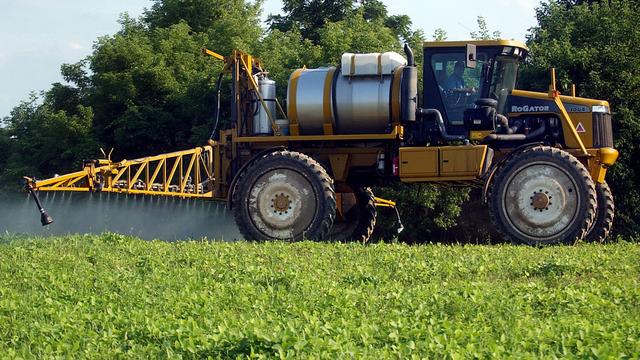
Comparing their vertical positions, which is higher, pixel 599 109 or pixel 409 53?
pixel 409 53

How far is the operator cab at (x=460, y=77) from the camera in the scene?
17.3 metres

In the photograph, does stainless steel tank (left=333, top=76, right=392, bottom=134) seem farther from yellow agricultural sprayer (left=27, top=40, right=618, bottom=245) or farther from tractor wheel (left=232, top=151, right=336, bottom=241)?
tractor wheel (left=232, top=151, right=336, bottom=241)

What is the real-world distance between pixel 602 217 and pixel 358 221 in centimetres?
483

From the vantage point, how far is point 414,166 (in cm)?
1711

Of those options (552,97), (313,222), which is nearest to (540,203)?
(552,97)

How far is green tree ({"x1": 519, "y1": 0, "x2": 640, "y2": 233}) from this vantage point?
2609cm

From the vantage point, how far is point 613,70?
89.5ft

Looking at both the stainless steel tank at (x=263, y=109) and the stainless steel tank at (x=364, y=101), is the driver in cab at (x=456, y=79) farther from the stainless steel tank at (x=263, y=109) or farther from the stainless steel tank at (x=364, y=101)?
the stainless steel tank at (x=263, y=109)

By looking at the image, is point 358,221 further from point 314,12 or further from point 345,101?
point 314,12

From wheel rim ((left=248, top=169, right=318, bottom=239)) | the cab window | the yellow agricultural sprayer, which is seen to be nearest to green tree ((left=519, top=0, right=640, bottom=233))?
the yellow agricultural sprayer

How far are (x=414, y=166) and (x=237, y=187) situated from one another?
3180mm

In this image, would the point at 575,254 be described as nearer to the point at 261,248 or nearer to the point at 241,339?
the point at 261,248

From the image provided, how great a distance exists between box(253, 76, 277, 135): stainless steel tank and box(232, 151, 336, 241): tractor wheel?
1267 mm

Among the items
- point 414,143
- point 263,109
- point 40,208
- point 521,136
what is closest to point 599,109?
point 521,136
